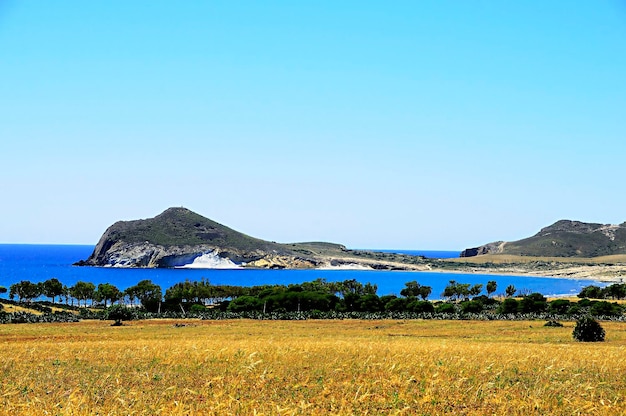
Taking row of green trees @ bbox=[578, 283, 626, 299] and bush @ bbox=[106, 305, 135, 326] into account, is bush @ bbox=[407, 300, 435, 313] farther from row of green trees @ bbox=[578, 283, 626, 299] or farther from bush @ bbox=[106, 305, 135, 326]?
row of green trees @ bbox=[578, 283, 626, 299]

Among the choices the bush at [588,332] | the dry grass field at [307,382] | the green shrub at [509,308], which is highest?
the dry grass field at [307,382]

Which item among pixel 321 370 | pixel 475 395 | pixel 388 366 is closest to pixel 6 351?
pixel 321 370

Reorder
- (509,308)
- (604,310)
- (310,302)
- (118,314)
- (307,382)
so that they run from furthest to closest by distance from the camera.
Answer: (310,302)
(509,308)
(604,310)
(118,314)
(307,382)

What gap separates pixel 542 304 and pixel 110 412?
3903 inches

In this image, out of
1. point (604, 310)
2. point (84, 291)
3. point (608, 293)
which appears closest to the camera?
point (604, 310)

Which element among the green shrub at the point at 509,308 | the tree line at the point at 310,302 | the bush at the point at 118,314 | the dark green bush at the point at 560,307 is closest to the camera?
the bush at the point at 118,314

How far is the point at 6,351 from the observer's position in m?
28.1

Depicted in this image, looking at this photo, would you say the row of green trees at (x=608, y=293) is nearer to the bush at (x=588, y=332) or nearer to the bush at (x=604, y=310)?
the bush at (x=604, y=310)

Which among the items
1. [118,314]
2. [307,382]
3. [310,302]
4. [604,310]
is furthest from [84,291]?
[307,382]

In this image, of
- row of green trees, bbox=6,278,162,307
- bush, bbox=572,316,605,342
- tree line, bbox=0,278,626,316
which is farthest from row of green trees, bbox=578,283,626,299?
bush, bbox=572,316,605,342

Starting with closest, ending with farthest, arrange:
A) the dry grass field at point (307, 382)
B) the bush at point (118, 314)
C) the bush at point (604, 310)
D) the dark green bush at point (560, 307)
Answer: the dry grass field at point (307, 382)
the bush at point (118, 314)
the bush at point (604, 310)
the dark green bush at point (560, 307)

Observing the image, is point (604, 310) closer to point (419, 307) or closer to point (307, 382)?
point (419, 307)

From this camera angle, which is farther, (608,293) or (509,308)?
(608,293)

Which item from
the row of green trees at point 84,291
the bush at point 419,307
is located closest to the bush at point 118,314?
the row of green trees at point 84,291
